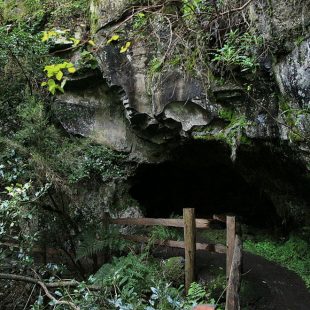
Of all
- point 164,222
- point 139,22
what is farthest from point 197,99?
point 164,222

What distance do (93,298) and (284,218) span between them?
556 centimetres

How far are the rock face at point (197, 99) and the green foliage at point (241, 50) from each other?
5.8 inches

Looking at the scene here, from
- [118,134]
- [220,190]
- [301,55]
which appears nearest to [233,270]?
[301,55]

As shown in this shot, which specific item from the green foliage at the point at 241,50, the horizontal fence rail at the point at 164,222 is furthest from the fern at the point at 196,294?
the green foliage at the point at 241,50

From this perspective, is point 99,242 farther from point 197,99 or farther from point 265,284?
point 197,99

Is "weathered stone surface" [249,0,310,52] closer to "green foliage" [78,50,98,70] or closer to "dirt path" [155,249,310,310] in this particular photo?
"dirt path" [155,249,310,310]

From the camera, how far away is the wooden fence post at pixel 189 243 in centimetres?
565

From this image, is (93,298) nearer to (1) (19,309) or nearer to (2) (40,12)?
(1) (19,309)

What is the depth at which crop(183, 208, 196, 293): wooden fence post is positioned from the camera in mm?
5648

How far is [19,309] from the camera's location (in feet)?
17.2

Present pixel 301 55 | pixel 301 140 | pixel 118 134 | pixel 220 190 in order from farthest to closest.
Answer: pixel 220 190
pixel 118 134
pixel 301 140
pixel 301 55

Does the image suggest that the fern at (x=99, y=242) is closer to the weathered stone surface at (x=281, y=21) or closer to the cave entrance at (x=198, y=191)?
the cave entrance at (x=198, y=191)

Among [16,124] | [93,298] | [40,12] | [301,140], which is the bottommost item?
[93,298]

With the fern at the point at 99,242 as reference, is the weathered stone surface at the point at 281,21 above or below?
above
